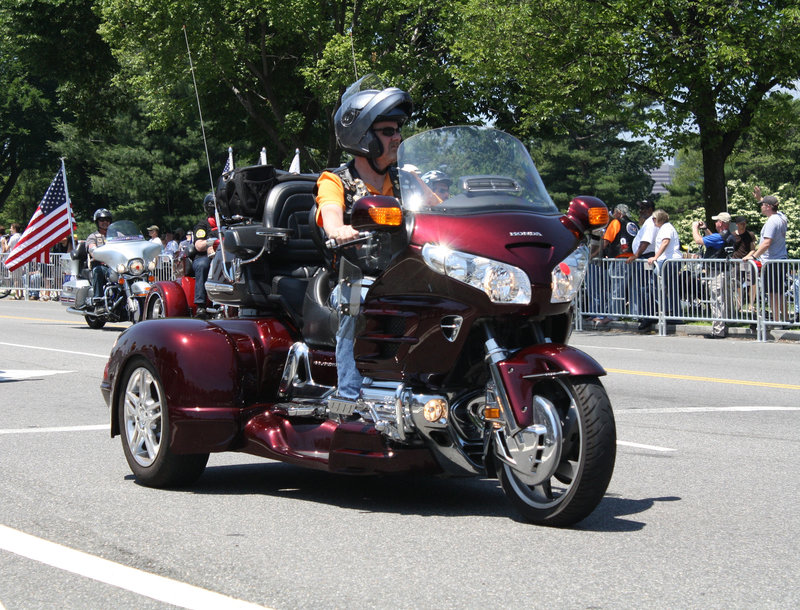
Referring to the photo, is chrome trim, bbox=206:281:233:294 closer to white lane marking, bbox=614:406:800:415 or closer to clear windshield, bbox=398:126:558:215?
clear windshield, bbox=398:126:558:215

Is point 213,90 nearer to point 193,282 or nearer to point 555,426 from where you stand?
point 193,282

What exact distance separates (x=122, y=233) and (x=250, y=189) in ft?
45.1

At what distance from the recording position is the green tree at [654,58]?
79.3 ft

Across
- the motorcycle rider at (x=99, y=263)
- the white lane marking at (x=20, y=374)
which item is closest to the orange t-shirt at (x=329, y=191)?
the white lane marking at (x=20, y=374)

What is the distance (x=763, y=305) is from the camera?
18.2 meters

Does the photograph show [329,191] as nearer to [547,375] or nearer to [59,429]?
[547,375]

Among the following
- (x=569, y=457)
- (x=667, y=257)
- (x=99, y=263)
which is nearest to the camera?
(x=569, y=457)

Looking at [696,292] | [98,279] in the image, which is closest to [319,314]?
[696,292]

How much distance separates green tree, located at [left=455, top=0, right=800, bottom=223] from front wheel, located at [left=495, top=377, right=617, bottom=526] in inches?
761

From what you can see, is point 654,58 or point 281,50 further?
point 281,50

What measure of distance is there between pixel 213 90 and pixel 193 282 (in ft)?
75.6

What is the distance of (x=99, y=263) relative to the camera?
21.3 meters

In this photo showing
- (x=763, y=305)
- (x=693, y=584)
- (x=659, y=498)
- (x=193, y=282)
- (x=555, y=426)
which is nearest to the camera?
(x=693, y=584)

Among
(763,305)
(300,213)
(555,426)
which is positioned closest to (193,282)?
(763,305)
